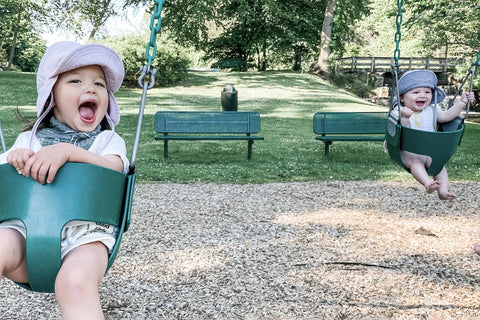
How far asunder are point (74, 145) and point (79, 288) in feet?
1.62

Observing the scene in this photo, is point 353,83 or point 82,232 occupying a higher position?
point 82,232

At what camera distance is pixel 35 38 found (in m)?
24.5

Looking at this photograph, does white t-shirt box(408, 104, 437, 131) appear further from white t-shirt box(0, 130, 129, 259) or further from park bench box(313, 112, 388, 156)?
park bench box(313, 112, 388, 156)

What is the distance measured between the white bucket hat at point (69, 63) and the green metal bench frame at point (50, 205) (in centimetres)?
36

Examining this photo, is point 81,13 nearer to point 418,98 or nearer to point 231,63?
point 231,63

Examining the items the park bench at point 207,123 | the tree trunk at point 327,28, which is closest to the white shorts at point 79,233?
the park bench at point 207,123

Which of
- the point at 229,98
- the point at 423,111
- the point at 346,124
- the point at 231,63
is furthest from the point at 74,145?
the point at 231,63

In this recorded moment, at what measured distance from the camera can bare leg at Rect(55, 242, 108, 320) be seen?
161 cm

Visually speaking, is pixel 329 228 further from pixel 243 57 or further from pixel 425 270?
pixel 243 57

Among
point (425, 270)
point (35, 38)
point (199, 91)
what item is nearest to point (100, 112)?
point (425, 270)

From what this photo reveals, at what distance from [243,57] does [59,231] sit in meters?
29.9

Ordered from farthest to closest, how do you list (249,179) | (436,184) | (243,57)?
(243,57) → (249,179) → (436,184)

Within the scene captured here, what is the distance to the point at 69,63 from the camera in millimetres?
1955

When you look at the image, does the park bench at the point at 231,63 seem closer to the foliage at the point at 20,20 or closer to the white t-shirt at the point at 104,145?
the foliage at the point at 20,20
